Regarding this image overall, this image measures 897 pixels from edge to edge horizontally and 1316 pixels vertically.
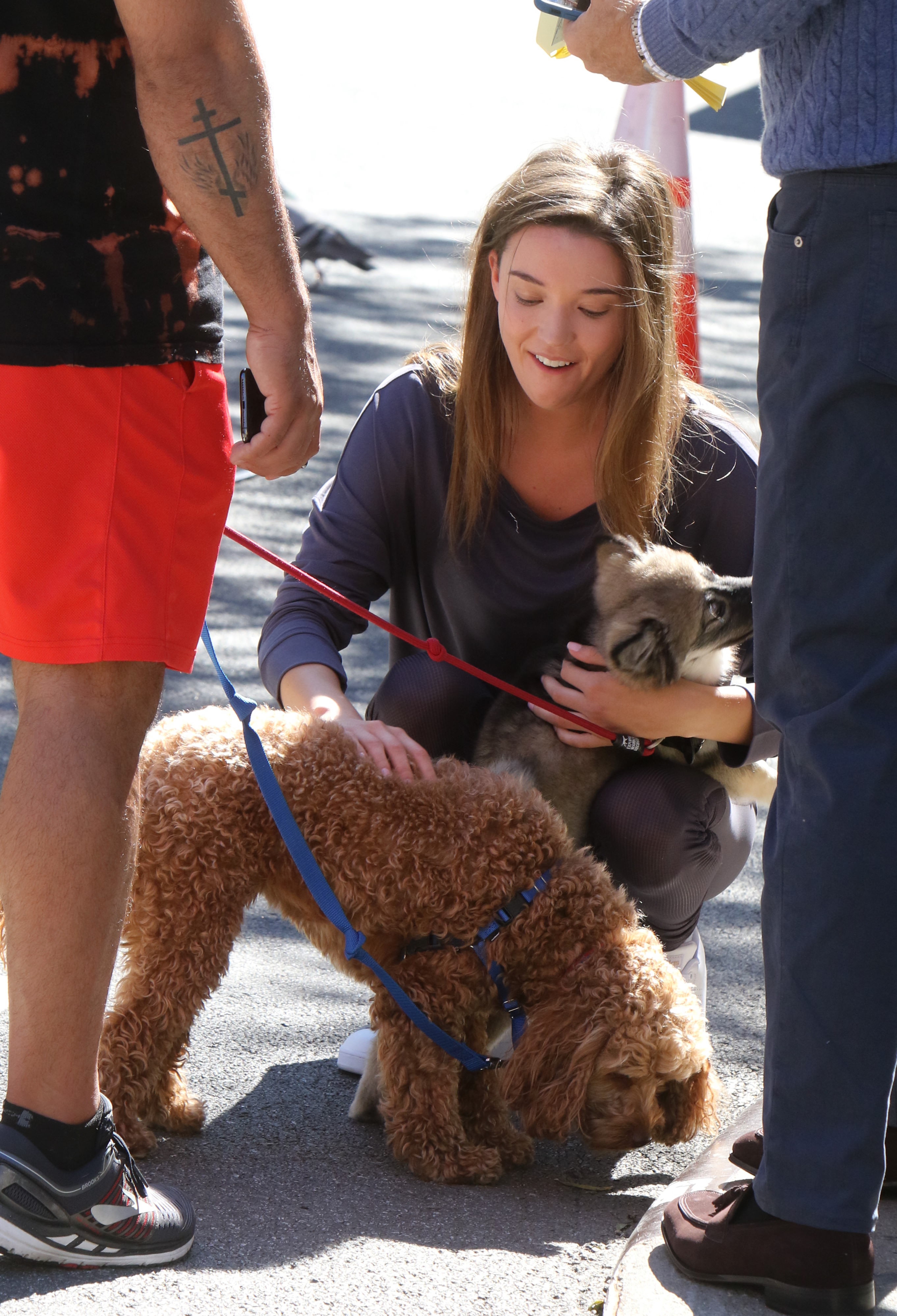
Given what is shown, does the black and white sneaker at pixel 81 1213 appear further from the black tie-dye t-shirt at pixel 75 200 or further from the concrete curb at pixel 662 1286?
the black tie-dye t-shirt at pixel 75 200

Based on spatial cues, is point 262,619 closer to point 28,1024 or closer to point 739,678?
point 739,678

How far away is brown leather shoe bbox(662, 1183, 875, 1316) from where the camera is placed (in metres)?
1.76

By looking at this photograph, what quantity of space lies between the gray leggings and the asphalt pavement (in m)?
0.36

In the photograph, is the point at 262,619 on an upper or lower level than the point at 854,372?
lower

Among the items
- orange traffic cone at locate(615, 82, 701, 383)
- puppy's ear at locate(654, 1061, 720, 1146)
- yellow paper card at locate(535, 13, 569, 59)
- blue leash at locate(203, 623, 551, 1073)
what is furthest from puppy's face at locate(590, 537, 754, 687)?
orange traffic cone at locate(615, 82, 701, 383)

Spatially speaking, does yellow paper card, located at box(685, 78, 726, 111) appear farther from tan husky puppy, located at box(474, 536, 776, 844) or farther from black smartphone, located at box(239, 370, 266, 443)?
black smartphone, located at box(239, 370, 266, 443)

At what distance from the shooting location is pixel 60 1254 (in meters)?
1.86

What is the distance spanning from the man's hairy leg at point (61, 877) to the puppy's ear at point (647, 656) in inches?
47.2

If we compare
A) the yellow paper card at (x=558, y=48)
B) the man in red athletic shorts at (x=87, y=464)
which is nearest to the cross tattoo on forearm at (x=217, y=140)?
the man in red athletic shorts at (x=87, y=464)

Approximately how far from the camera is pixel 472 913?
239 centimetres

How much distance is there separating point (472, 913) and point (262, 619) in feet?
9.82

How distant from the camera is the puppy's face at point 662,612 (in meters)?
2.81

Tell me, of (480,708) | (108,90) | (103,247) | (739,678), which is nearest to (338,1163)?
(480,708)

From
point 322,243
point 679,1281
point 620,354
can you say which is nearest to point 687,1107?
point 679,1281
